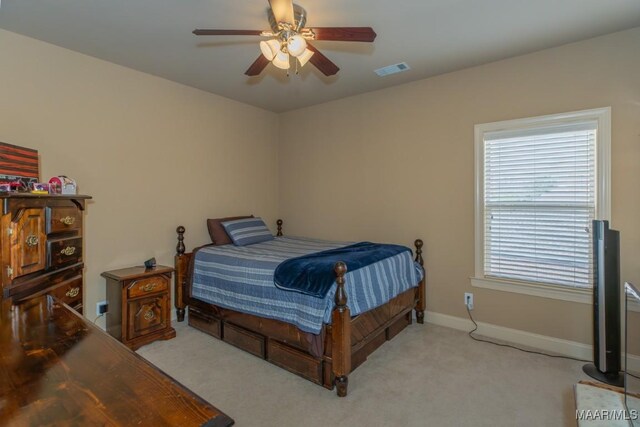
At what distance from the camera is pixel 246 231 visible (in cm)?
380

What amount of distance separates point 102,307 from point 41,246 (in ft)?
4.57

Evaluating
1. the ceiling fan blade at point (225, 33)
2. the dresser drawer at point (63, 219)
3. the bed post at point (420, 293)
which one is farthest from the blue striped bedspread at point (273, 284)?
the ceiling fan blade at point (225, 33)

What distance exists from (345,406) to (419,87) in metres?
3.07

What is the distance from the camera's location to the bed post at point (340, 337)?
2160 mm

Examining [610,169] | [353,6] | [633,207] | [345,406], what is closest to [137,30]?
[353,6]

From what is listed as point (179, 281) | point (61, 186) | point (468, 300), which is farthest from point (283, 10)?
point (468, 300)

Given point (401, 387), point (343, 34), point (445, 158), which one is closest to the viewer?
point (343, 34)

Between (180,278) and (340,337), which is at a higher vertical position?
(180,278)

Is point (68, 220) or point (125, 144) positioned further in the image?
point (125, 144)

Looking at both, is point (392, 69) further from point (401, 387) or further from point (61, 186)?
point (61, 186)

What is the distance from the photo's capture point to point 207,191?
3.89 metres

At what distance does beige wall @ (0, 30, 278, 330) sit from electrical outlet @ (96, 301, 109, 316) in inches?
1.6

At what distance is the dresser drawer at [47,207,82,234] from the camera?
1.95 m

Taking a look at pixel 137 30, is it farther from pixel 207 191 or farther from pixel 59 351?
pixel 59 351
